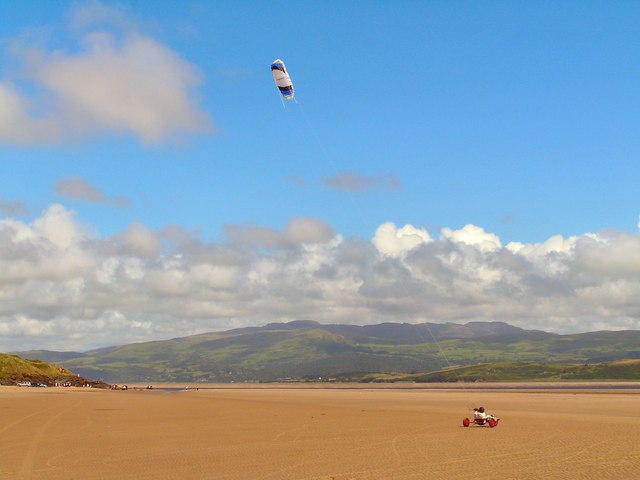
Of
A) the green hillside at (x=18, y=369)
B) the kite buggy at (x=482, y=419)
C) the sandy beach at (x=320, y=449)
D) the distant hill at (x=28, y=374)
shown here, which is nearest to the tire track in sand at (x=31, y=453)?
the sandy beach at (x=320, y=449)

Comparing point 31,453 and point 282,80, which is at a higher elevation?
point 282,80

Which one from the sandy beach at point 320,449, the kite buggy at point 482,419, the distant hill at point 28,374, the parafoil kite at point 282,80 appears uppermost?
the parafoil kite at point 282,80

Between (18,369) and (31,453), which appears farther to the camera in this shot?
(18,369)

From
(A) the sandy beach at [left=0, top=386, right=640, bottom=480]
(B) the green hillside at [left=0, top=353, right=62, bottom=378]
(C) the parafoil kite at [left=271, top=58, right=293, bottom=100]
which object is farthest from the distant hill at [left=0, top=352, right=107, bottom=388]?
(A) the sandy beach at [left=0, top=386, right=640, bottom=480]

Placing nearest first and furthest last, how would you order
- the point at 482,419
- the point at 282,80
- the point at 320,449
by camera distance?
the point at 320,449
the point at 482,419
the point at 282,80

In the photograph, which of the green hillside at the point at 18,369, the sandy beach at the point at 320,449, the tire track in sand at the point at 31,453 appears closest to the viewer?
the tire track in sand at the point at 31,453

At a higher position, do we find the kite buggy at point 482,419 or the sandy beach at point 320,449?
the kite buggy at point 482,419

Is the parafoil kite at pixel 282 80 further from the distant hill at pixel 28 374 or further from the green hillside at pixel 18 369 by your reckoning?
the green hillside at pixel 18 369

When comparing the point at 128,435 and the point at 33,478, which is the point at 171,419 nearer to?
the point at 128,435

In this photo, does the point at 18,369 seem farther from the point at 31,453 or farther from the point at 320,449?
the point at 320,449

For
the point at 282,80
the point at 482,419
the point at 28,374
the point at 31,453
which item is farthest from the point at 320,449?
the point at 28,374
